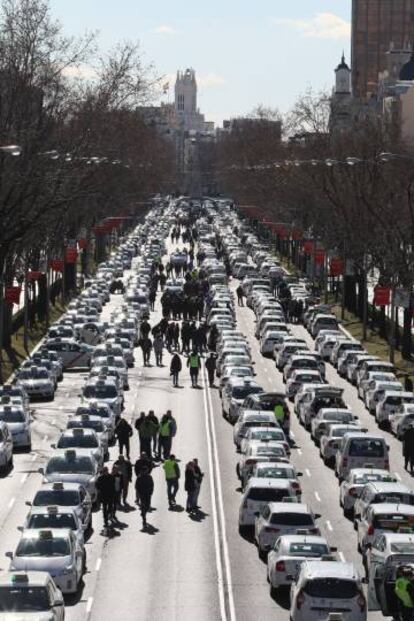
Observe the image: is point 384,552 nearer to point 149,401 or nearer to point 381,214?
point 149,401

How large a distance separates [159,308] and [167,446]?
56613 millimetres

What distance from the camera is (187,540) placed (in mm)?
38969

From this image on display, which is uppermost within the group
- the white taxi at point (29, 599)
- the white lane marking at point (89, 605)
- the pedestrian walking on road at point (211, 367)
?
the white taxi at point (29, 599)

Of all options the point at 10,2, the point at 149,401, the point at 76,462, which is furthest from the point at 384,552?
the point at 10,2

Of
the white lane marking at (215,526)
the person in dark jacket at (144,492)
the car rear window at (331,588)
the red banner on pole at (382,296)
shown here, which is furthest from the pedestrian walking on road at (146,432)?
the red banner on pole at (382,296)

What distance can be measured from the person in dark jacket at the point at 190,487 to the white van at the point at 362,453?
16.0 feet

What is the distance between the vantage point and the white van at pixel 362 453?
45875 mm

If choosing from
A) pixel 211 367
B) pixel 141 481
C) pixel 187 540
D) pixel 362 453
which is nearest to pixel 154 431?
pixel 362 453

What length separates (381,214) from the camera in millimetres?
98188

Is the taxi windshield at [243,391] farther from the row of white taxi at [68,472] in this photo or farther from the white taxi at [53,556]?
the white taxi at [53,556]

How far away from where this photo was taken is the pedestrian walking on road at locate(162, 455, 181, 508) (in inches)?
1678

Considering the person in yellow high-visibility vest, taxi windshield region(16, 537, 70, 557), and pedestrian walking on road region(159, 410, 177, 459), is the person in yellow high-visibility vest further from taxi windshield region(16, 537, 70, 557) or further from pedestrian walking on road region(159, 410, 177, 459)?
pedestrian walking on road region(159, 410, 177, 459)

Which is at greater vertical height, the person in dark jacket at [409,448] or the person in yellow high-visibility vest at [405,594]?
the person in yellow high-visibility vest at [405,594]

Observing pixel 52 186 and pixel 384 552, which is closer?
pixel 384 552
